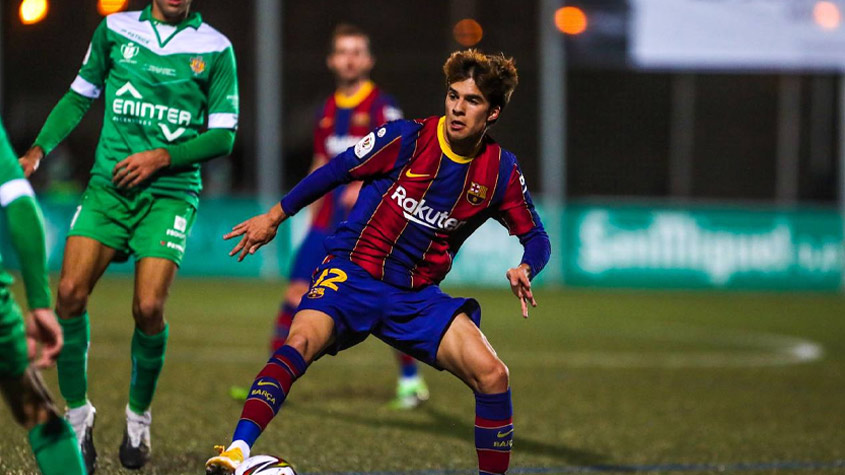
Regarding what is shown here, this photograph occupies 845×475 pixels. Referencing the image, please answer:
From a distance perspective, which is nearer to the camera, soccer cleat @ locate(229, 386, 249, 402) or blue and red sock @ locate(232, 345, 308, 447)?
blue and red sock @ locate(232, 345, 308, 447)

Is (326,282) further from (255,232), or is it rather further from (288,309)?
(288,309)

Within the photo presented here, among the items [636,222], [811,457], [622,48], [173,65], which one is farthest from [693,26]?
[173,65]

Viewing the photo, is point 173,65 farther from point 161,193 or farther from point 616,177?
point 616,177

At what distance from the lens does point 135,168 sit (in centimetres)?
505

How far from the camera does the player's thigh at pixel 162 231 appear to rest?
516cm

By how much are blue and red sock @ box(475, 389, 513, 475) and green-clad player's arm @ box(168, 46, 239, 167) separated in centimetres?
163

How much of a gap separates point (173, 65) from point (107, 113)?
1.18ft

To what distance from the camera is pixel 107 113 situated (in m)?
5.27

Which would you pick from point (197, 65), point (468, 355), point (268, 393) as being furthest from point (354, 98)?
point (268, 393)

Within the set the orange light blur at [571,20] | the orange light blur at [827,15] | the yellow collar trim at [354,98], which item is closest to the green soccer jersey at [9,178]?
the yellow collar trim at [354,98]

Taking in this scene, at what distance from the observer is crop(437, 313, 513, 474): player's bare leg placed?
15.0 ft

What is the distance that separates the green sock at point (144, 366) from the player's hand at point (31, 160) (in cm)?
87

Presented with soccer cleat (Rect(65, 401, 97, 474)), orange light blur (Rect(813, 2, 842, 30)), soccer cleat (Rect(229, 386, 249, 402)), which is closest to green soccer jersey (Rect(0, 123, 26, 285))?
soccer cleat (Rect(65, 401, 97, 474))

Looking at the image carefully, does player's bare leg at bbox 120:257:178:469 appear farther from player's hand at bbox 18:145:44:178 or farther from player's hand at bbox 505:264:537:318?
player's hand at bbox 505:264:537:318
